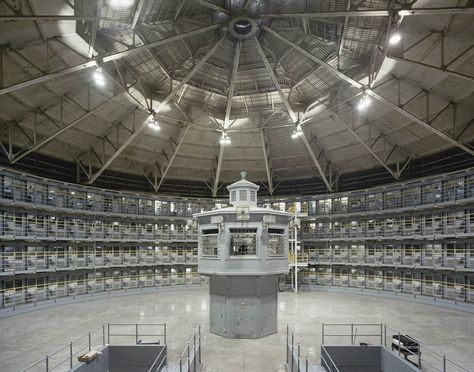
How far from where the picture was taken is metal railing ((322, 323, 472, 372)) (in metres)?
15.4

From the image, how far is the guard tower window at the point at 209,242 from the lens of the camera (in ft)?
69.8

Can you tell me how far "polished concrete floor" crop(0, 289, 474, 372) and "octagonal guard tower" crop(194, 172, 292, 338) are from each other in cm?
101

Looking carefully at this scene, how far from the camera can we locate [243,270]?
786 inches

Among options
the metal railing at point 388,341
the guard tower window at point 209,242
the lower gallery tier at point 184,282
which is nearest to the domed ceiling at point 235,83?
the lower gallery tier at point 184,282

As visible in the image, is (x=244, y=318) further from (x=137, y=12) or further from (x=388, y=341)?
(x=137, y=12)

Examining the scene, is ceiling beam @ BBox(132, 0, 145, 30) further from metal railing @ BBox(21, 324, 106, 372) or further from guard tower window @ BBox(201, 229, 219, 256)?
metal railing @ BBox(21, 324, 106, 372)

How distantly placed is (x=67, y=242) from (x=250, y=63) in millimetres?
Answer: 24437

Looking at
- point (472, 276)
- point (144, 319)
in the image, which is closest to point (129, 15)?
point (144, 319)

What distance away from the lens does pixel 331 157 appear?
37.7m

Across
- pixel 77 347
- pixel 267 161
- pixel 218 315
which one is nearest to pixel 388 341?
pixel 218 315

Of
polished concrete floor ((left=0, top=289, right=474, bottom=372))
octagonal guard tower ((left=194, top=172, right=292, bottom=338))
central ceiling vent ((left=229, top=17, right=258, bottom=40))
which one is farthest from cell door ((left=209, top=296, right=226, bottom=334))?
central ceiling vent ((left=229, top=17, right=258, bottom=40))

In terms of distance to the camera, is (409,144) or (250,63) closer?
(250,63)

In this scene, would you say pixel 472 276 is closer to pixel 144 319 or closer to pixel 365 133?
pixel 365 133

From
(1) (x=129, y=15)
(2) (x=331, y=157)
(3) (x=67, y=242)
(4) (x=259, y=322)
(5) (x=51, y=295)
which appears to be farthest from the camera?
(2) (x=331, y=157)
